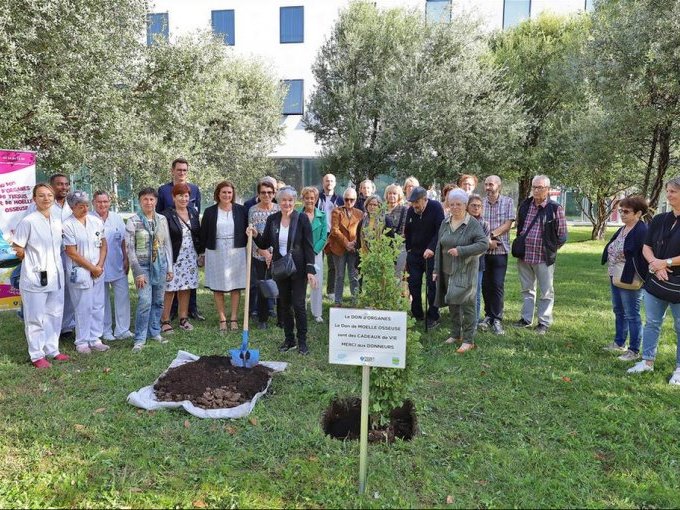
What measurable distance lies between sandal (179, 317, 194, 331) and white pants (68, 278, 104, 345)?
3.57ft

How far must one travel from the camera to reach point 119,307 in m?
6.75

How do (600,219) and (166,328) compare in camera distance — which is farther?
(600,219)

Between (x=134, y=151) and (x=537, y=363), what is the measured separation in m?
9.32

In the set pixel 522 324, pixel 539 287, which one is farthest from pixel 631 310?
pixel 522 324

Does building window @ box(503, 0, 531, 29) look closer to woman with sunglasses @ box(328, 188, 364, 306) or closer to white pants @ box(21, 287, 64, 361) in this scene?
woman with sunglasses @ box(328, 188, 364, 306)

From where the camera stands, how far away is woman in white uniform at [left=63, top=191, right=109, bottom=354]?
233 inches

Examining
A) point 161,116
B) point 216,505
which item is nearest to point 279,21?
point 161,116

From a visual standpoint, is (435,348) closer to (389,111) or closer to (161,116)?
(161,116)

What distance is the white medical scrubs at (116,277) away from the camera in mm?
6566

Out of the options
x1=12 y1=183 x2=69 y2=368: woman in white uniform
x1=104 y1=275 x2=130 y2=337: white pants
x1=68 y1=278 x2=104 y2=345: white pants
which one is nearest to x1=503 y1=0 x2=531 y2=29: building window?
x1=104 y1=275 x2=130 y2=337: white pants

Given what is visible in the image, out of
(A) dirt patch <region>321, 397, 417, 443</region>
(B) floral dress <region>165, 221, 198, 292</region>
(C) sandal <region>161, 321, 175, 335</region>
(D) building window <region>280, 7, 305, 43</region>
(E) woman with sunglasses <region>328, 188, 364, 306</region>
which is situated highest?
(D) building window <region>280, 7, 305, 43</region>

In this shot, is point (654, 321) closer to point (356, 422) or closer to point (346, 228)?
point (356, 422)

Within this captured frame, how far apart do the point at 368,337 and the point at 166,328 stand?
15.2 ft

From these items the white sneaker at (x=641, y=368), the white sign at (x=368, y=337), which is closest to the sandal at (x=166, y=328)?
the white sign at (x=368, y=337)
